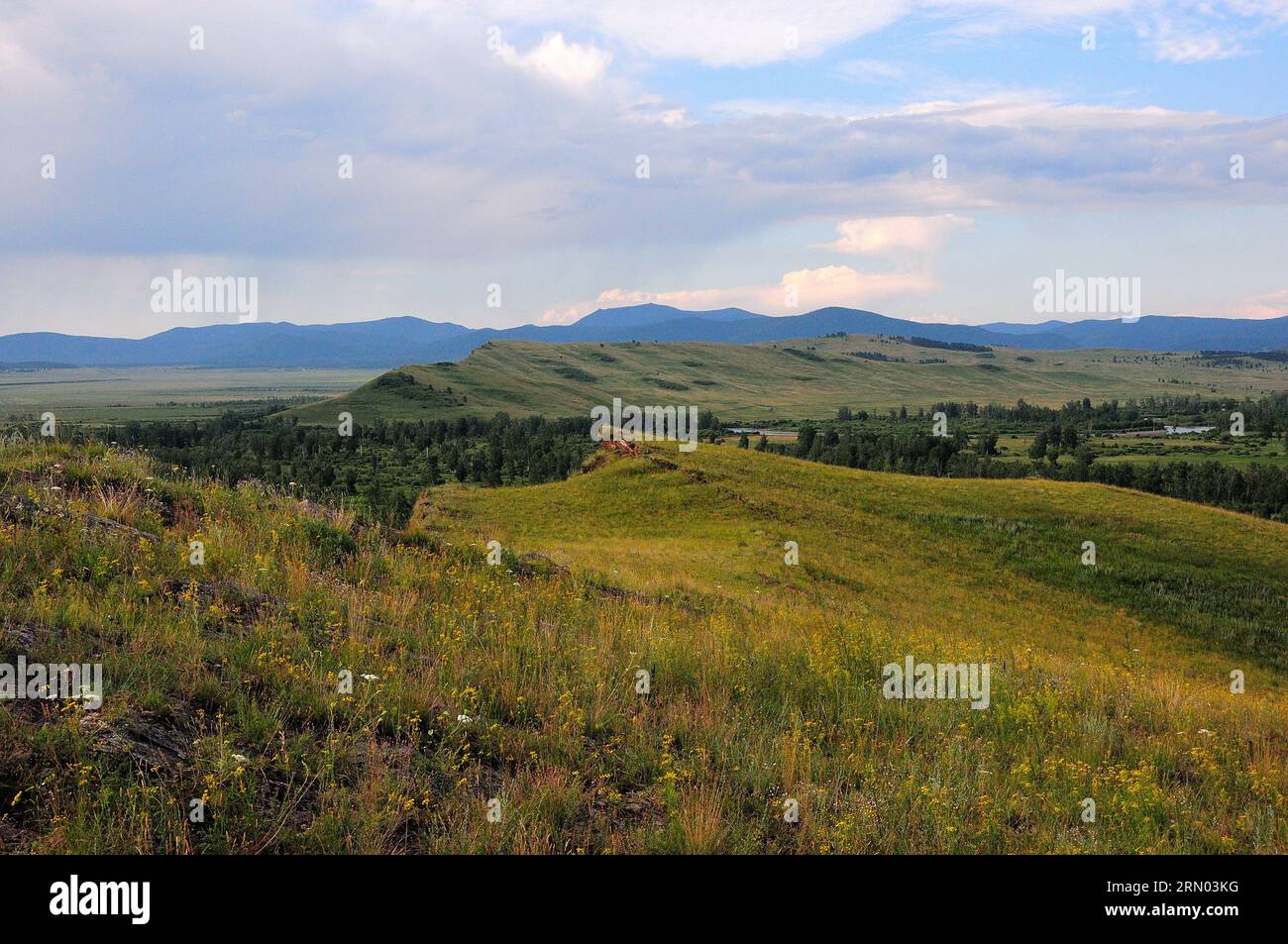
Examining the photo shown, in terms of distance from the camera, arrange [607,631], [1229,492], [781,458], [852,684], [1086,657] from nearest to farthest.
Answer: [852,684]
[607,631]
[1086,657]
[781,458]
[1229,492]

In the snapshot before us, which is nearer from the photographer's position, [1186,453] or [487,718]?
[487,718]

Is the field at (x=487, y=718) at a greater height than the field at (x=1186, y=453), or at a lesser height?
greater

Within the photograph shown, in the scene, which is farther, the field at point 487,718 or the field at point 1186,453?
the field at point 1186,453

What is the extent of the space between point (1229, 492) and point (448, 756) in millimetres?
157803

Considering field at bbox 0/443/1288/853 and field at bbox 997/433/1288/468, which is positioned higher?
field at bbox 0/443/1288/853

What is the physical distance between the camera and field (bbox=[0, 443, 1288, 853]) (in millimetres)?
5160


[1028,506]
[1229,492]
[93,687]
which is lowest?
[1229,492]

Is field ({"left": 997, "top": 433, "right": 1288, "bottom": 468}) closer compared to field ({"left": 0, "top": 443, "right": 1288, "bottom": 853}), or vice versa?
field ({"left": 0, "top": 443, "right": 1288, "bottom": 853})

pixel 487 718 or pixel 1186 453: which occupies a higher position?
pixel 487 718

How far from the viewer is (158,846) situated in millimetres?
4578

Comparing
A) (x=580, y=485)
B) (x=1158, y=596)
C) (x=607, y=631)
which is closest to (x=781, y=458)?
(x=580, y=485)

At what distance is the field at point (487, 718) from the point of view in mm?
5160

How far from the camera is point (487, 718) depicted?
6.83m
